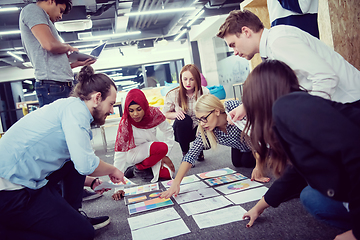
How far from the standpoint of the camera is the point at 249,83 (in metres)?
0.81

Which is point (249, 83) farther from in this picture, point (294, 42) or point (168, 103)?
point (168, 103)

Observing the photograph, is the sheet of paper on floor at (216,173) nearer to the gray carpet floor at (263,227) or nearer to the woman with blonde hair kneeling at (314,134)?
the gray carpet floor at (263,227)

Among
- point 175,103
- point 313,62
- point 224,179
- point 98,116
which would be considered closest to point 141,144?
point 175,103

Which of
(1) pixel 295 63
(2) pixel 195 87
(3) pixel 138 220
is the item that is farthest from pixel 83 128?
(2) pixel 195 87

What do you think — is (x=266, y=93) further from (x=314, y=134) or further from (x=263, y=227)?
(x=263, y=227)

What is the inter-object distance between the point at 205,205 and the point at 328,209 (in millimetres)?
764

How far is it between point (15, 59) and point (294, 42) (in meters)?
10.3

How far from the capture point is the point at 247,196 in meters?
1.53

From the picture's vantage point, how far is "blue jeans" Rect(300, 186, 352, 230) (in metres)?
0.80

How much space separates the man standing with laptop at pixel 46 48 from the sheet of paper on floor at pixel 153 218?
3.02 feet

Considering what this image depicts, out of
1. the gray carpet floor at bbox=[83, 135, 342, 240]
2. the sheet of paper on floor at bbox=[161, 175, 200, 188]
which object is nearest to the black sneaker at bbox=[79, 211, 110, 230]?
the gray carpet floor at bbox=[83, 135, 342, 240]

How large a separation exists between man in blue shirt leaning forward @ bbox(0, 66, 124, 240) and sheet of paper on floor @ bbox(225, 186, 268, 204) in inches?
30.1

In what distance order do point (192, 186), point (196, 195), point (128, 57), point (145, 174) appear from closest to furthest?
point (196, 195)
point (192, 186)
point (145, 174)
point (128, 57)

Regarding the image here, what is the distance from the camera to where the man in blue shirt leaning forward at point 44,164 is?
1.12 m
